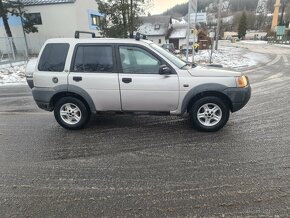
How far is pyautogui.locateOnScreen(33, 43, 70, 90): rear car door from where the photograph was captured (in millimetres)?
5543

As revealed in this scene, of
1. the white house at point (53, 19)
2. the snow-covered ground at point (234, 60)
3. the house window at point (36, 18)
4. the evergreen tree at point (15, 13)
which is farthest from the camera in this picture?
the house window at point (36, 18)

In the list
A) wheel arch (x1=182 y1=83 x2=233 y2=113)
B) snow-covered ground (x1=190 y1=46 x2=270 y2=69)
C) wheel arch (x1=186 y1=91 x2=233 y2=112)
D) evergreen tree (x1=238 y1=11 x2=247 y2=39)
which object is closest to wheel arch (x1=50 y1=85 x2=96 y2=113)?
wheel arch (x1=182 y1=83 x2=233 y2=113)

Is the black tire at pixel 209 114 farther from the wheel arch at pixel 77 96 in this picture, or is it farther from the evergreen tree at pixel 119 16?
the evergreen tree at pixel 119 16

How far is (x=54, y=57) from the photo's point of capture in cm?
558

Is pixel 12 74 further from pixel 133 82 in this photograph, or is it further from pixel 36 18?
pixel 36 18

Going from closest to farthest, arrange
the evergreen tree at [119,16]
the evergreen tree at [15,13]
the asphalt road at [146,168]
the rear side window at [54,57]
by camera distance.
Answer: the asphalt road at [146,168] < the rear side window at [54,57] < the evergreen tree at [119,16] < the evergreen tree at [15,13]

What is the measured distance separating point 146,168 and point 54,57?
3081 mm

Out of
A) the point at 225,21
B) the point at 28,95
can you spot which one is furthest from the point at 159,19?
the point at 225,21

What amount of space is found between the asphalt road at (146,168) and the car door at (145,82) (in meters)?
0.65

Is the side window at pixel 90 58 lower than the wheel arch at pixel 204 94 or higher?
higher

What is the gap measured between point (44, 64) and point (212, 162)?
12.6 ft

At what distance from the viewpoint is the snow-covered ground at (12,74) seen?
46.5 ft

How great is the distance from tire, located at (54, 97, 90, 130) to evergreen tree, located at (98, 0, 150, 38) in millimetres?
14950

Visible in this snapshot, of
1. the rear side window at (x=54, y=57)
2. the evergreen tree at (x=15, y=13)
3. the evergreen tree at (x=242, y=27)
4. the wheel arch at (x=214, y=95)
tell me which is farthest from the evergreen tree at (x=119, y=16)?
the evergreen tree at (x=242, y=27)
